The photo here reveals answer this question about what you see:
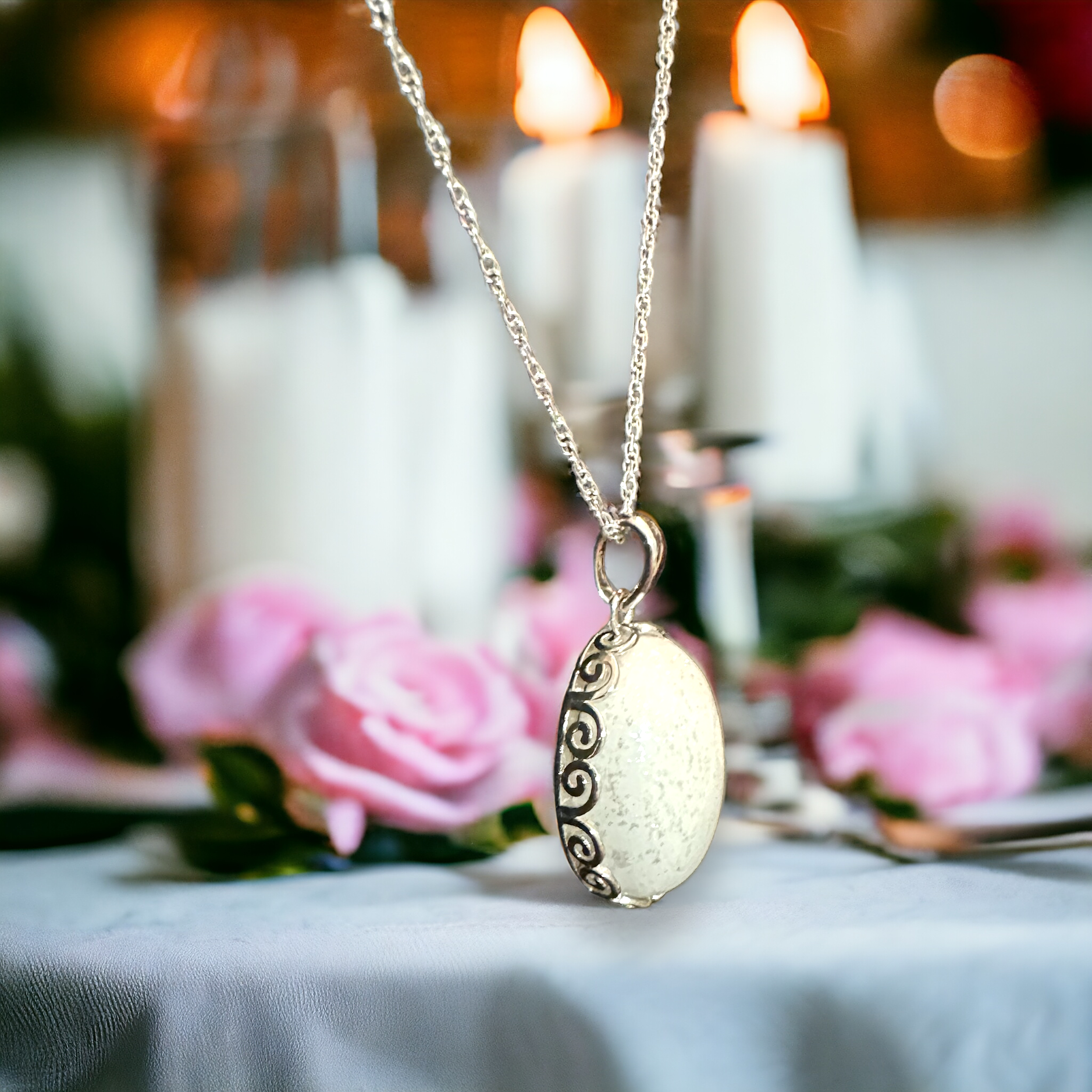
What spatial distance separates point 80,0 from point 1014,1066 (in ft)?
2.59

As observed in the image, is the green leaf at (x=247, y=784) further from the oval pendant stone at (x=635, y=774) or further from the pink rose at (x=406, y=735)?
the oval pendant stone at (x=635, y=774)

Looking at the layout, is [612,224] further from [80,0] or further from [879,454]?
[80,0]

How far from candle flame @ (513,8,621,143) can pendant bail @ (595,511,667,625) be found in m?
0.25

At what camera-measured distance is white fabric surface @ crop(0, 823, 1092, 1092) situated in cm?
23

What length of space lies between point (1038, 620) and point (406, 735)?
0.37 m

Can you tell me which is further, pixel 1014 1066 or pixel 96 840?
pixel 96 840

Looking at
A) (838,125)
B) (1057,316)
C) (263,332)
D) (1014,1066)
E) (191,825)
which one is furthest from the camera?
(1057,316)

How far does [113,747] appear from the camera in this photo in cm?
52

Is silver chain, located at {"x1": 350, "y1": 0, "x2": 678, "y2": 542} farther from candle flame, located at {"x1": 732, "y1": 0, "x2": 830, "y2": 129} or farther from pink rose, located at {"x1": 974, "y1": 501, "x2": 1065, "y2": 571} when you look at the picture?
pink rose, located at {"x1": 974, "y1": 501, "x2": 1065, "y2": 571}

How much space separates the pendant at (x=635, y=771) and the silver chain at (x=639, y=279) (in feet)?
0.17

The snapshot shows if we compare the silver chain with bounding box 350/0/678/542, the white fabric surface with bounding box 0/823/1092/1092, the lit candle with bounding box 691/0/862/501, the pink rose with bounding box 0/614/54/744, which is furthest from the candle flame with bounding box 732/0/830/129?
the pink rose with bounding box 0/614/54/744

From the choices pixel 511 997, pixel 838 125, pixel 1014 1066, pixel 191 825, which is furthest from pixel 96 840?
pixel 838 125

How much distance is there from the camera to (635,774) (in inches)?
10.7

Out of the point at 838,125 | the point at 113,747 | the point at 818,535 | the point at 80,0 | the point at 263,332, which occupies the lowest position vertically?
the point at 113,747
